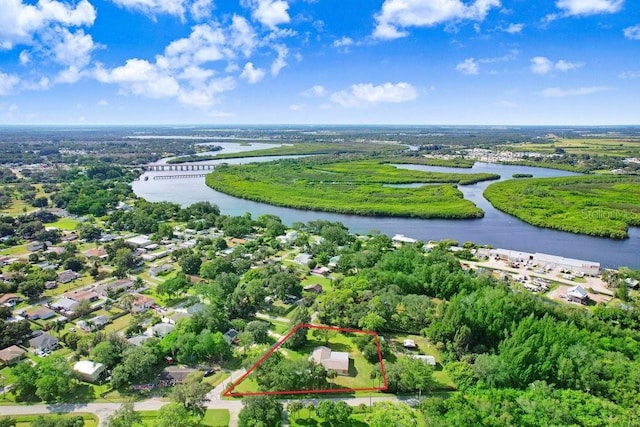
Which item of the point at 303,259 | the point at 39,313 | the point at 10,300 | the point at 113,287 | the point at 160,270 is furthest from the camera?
the point at 303,259

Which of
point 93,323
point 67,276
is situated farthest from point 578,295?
point 67,276

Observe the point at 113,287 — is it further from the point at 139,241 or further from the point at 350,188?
the point at 350,188

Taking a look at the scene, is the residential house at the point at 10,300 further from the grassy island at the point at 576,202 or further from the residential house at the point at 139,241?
the grassy island at the point at 576,202

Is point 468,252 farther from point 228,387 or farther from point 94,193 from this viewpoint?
point 94,193

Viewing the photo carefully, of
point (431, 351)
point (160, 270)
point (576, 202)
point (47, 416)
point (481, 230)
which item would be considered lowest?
point (47, 416)

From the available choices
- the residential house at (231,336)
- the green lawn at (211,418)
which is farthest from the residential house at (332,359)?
the green lawn at (211,418)

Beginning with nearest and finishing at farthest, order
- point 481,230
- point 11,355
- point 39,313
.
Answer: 1. point 11,355
2. point 39,313
3. point 481,230

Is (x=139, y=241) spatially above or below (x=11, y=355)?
above

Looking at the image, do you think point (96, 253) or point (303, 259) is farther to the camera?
point (96, 253)
